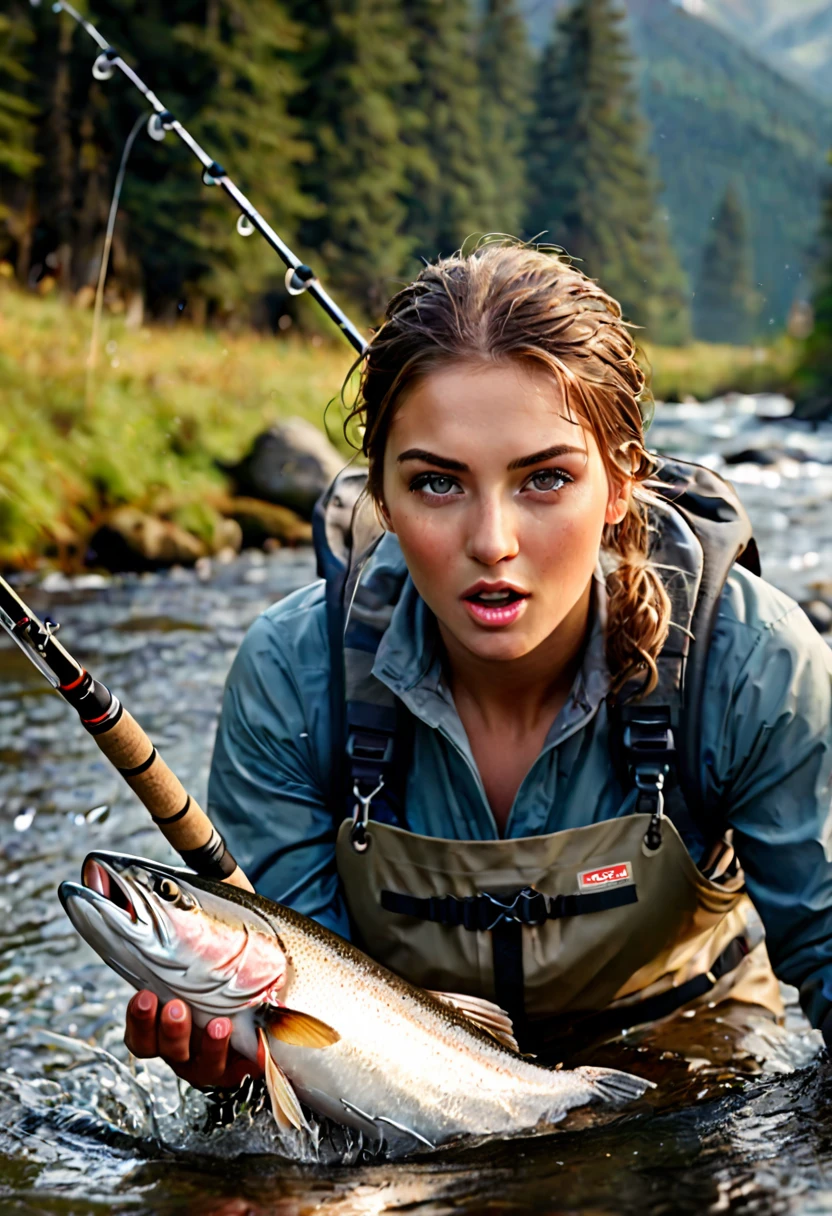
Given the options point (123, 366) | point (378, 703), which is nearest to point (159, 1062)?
point (378, 703)

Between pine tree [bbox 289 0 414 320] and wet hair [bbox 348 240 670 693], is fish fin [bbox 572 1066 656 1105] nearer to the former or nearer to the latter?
wet hair [bbox 348 240 670 693]

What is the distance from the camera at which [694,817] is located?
3.08 meters

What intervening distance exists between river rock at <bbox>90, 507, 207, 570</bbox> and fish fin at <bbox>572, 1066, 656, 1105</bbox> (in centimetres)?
920

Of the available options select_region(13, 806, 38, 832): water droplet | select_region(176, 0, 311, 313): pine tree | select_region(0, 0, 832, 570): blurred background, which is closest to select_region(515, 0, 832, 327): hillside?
select_region(0, 0, 832, 570): blurred background

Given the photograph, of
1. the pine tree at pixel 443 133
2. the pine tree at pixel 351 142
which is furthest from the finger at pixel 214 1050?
the pine tree at pixel 443 133

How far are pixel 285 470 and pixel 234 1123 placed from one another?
37.6ft

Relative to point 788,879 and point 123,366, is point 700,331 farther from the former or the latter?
point 788,879

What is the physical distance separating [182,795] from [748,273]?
76.1 meters

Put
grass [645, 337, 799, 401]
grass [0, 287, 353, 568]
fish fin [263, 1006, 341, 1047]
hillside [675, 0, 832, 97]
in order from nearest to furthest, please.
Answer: fish fin [263, 1006, 341, 1047]
grass [0, 287, 353, 568]
grass [645, 337, 799, 401]
hillside [675, 0, 832, 97]

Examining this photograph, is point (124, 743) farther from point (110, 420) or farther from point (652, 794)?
point (110, 420)

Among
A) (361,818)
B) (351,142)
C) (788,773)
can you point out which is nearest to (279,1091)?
(361,818)

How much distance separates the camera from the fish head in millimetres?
2328

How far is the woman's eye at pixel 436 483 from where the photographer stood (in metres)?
2.71

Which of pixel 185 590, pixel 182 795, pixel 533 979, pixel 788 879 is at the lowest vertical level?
pixel 185 590
